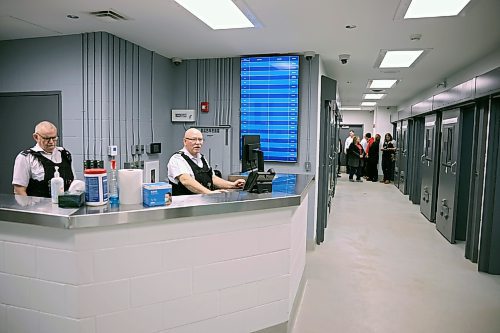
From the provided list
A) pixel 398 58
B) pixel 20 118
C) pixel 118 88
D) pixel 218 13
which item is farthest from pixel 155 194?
pixel 398 58

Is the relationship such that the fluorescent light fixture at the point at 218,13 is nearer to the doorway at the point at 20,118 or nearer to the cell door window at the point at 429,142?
the doorway at the point at 20,118

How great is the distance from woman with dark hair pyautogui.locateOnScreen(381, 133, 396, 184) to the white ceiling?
6.45 meters

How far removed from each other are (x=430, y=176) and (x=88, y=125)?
5.81 meters

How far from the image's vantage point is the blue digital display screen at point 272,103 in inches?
200

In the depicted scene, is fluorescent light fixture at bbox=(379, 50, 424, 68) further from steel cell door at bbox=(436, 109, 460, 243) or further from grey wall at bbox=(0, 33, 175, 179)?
grey wall at bbox=(0, 33, 175, 179)

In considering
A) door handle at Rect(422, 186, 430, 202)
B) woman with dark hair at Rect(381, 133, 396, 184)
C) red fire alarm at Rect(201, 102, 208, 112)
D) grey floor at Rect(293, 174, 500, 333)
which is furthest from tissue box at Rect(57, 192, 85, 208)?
woman with dark hair at Rect(381, 133, 396, 184)

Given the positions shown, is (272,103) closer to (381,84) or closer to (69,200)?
(69,200)

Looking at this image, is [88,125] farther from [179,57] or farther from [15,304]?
[15,304]

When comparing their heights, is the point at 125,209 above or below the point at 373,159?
above

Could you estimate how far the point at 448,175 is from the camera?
575cm

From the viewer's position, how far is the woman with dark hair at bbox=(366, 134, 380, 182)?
1220cm

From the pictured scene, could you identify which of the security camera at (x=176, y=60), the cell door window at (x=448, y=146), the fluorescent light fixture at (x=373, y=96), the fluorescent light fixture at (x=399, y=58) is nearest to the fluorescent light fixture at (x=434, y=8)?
the fluorescent light fixture at (x=399, y=58)

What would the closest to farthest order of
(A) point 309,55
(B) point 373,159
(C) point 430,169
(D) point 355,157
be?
1. (A) point 309,55
2. (C) point 430,169
3. (D) point 355,157
4. (B) point 373,159

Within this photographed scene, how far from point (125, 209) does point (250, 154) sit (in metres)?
1.32
